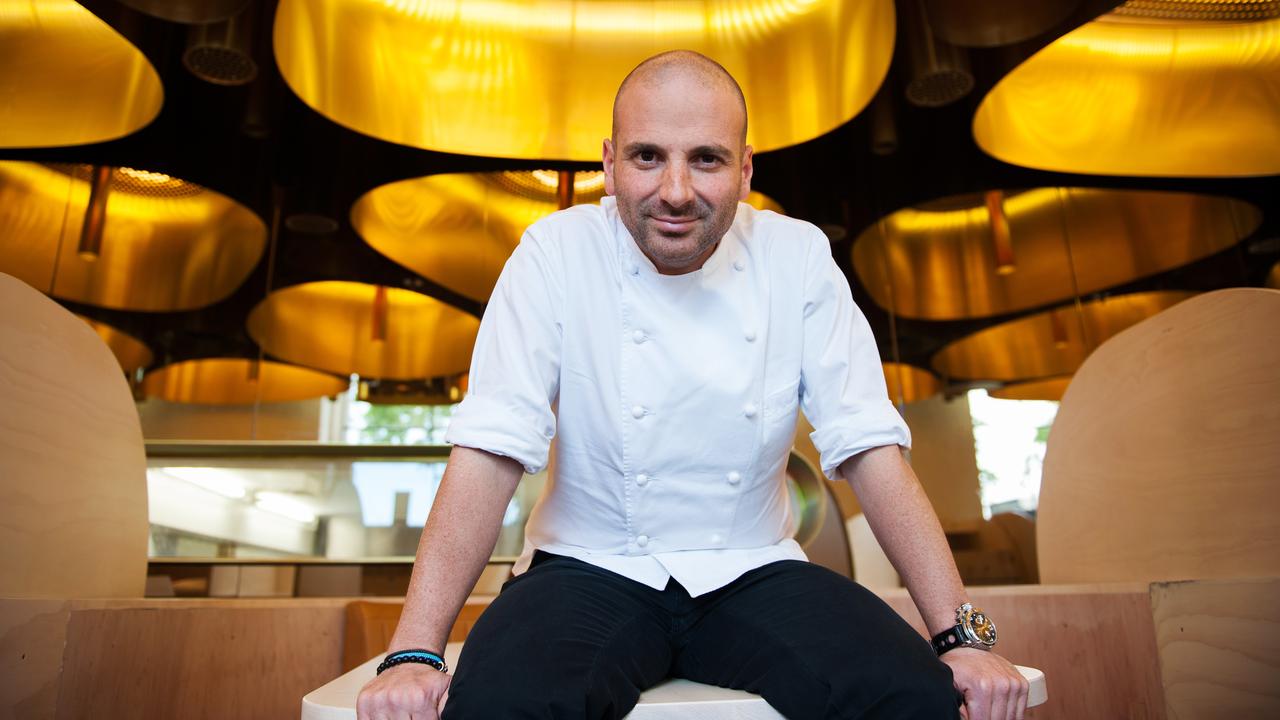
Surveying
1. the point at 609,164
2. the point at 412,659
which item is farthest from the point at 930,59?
the point at 412,659

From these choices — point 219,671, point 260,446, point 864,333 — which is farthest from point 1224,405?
point 260,446

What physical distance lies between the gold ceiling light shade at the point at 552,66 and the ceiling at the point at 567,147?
0.4 inches

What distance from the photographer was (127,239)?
14.9ft

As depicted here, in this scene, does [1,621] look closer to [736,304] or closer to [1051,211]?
[736,304]

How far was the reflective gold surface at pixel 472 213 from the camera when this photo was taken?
15.0 ft

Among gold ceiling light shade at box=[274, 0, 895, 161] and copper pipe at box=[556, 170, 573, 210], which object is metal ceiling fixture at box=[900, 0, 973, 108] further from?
copper pipe at box=[556, 170, 573, 210]

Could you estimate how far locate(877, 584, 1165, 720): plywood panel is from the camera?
4.90 feet

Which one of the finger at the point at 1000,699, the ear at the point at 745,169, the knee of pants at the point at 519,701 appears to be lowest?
the knee of pants at the point at 519,701

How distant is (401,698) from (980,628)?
0.53 metres

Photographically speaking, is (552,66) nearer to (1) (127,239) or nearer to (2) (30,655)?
(1) (127,239)

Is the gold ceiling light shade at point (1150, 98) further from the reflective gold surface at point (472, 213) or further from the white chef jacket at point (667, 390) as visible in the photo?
the white chef jacket at point (667, 390)

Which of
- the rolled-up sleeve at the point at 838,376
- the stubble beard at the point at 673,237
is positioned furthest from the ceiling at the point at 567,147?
the stubble beard at the point at 673,237

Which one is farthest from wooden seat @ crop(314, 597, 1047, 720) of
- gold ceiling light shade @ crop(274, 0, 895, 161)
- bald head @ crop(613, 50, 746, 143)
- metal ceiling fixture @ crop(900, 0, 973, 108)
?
gold ceiling light shade @ crop(274, 0, 895, 161)

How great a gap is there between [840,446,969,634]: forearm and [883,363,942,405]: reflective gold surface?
13.3 feet
